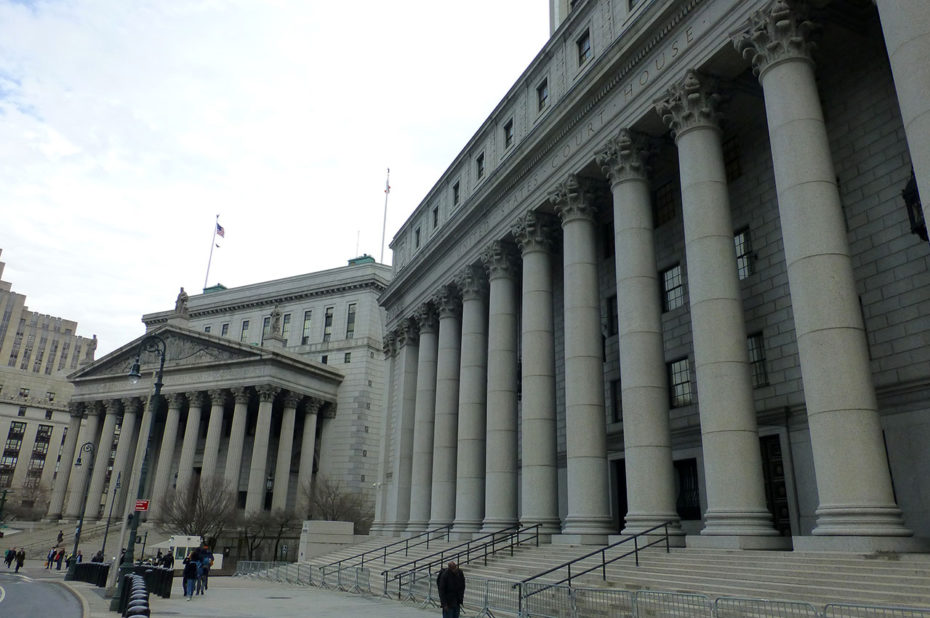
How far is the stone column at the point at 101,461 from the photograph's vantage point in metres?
69.2

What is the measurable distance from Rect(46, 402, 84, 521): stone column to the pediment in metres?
4.53

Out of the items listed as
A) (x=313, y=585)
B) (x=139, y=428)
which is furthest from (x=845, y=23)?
(x=139, y=428)

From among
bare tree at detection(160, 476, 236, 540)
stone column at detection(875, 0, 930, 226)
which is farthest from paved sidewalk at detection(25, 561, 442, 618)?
bare tree at detection(160, 476, 236, 540)

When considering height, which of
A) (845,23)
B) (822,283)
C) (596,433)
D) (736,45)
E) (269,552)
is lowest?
(269,552)

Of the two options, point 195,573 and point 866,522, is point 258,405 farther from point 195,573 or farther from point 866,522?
point 866,522

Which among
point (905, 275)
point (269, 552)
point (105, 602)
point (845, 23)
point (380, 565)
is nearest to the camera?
point (905, 275)

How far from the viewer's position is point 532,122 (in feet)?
105

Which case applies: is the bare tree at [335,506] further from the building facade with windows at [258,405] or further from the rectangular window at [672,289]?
the rectangular window at [672,289]

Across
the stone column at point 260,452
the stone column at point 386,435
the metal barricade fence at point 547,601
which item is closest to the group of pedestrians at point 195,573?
the metal barricade fence at point 547,601

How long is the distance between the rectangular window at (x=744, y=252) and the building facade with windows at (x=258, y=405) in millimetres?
48989

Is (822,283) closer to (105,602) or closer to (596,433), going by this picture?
(596,433)

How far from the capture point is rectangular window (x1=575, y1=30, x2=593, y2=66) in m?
28.5

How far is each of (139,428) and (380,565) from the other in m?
55.7

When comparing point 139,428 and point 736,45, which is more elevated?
point 736,45
